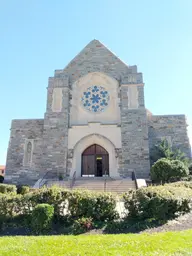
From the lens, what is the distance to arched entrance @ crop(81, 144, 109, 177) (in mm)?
18469

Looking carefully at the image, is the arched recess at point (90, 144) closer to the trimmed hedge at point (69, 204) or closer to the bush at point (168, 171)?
the bush at point (168, 171)

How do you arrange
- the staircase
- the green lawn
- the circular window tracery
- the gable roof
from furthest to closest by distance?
the gable roof, the circular window tracery, the staircase, the green lawn

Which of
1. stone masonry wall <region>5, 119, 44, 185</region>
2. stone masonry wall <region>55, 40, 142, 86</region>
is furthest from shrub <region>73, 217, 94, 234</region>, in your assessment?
stone masonry wall <region>55, 40, 142, 86</region>

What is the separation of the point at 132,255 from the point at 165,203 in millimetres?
→ 2890

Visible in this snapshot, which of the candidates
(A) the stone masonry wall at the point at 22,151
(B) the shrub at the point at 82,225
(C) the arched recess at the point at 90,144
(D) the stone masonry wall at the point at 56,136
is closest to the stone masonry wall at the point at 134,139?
(C) the arched recess at the point at 90,144

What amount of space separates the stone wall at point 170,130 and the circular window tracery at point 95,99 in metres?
4.61

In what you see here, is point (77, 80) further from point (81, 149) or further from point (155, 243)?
point (155, 243)

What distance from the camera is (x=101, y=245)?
4461mm

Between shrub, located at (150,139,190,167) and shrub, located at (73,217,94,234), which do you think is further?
shrub, located at (150,139,190,167)

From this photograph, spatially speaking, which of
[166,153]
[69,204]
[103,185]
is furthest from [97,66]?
[69,204]

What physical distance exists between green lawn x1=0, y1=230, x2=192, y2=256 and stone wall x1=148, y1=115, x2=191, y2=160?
14.0 m

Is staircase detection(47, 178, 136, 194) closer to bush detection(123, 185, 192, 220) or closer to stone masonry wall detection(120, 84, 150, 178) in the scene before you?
stone masonry wall detection(120, 84, 150, 178)

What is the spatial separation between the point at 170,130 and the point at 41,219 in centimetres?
1562

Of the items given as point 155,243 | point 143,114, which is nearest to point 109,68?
point 143,114
